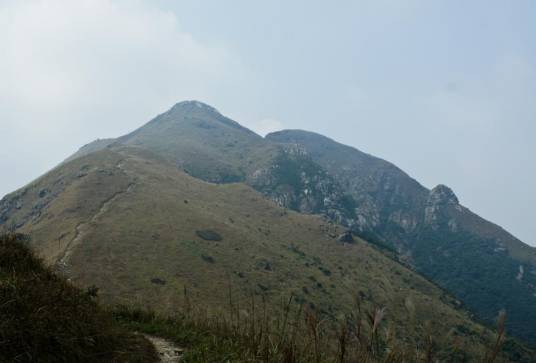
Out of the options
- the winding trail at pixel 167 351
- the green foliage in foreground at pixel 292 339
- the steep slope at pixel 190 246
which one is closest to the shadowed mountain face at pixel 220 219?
the steep slope at pixel 190 246

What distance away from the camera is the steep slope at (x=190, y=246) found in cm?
4444

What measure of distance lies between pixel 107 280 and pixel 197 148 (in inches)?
5193

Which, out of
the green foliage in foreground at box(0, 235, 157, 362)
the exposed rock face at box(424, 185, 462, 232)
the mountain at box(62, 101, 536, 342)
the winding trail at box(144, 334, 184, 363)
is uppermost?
the exposed rock face at box(424, 185, 462, 232)

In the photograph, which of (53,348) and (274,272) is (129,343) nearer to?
(53,348)

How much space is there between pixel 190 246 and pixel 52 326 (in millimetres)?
53159

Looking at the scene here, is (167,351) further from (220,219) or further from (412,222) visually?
(412,222)

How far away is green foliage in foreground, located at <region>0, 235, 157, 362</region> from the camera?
4.62m

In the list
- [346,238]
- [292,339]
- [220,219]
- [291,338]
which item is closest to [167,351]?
[291,338]

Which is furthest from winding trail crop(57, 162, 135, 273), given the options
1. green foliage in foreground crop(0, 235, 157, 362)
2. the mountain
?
the mountain

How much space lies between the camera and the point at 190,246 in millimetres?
56875

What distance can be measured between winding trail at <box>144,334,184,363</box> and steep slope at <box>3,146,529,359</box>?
24.1 metres

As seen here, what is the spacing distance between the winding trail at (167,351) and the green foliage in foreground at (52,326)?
27 centimetres

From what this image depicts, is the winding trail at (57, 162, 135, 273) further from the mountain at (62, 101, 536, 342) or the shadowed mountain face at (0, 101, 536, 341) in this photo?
the mountain at (62, 101, 536, 342)

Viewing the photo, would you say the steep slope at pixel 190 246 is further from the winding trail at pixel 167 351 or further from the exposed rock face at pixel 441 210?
the exposed rock face at pixel 441 210
